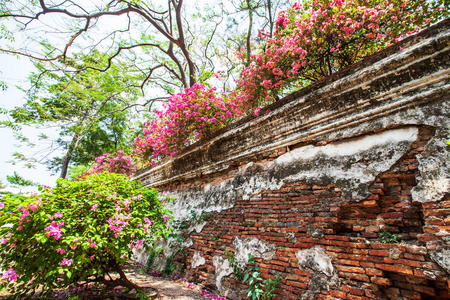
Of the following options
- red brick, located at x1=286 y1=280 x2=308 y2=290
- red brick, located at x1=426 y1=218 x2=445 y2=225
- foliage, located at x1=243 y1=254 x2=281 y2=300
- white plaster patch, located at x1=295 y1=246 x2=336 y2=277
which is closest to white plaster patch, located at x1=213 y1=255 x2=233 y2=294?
foliage, located at x1=243 y1=254 x2=281 y2=300

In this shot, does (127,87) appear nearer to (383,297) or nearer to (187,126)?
(187,126)

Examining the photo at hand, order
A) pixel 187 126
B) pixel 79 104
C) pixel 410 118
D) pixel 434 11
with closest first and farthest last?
pixel 410 118 < pixel 434 11 < pixel 187 126 < pixel 79 104

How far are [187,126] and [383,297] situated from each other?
3.34 metres

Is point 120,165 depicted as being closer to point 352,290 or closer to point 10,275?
point 10,275

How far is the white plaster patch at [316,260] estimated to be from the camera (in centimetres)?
173

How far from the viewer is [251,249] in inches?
91.6

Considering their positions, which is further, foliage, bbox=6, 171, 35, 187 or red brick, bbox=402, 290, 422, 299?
foliage, bbox=6, 171, 35, 187

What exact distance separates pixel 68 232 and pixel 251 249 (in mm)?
1839

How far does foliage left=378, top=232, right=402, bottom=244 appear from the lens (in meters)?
1.51

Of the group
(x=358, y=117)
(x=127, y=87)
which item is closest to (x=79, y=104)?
(x=127, y=87)

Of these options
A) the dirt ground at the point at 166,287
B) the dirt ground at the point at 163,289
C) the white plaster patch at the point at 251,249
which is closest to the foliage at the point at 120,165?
the dirt ground at the point at 166,287

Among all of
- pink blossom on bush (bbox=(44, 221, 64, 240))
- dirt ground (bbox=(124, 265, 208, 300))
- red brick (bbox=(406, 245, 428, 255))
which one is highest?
pink blossom on bush (bbox=(44, 221, 64, 240))

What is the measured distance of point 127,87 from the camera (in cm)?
760

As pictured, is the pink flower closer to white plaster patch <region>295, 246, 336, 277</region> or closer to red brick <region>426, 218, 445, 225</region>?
white plaster patch <region>295, 246, 336, 277</region>
